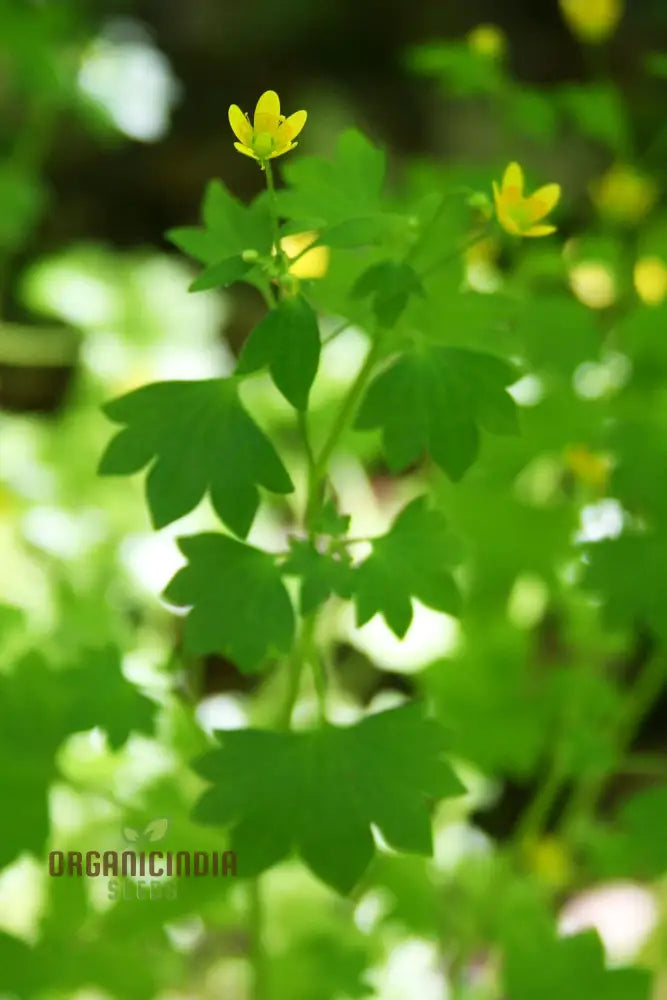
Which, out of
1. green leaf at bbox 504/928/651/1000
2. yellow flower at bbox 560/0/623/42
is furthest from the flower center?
yellow flower at bbox 560/0/623/42

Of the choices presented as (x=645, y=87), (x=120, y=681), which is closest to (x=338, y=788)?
(x=120, y=681)

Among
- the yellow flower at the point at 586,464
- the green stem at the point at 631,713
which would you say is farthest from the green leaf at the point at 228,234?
the green stem at the point at 631,713

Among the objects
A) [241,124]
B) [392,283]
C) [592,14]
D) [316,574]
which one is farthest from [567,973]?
[592,14]

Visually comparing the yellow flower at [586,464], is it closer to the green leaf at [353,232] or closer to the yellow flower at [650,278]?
the yellow flower at [650,278]

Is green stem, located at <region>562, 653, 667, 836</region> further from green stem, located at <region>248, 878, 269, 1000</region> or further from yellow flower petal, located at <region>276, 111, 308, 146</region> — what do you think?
yellow flower petal, located at <region>276, 111, 308, 146</region>

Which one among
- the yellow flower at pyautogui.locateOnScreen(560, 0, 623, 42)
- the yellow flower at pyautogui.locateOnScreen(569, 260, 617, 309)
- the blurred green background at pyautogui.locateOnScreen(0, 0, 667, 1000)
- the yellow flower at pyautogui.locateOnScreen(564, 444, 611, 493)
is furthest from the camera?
the yellow flower at pyautogui.locateOnScreen(569, 260, 617, 309)
